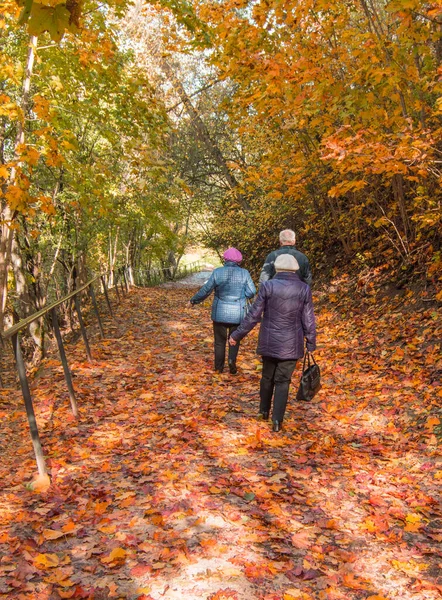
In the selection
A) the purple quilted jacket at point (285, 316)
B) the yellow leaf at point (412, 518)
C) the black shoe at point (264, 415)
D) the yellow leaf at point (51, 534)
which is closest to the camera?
the yellow leaf at point (51, 534)

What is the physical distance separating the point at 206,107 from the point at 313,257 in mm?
10133

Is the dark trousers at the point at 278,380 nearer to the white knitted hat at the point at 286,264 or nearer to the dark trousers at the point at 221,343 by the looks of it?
the white knitted hat at the point at 286,264

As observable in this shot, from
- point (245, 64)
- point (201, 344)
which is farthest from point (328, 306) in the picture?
point (245, 64)

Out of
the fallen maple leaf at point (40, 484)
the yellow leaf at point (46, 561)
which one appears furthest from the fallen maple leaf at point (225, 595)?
the fallen maple leaf at point (40, 484)

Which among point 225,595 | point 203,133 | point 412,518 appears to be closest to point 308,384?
point 412,518

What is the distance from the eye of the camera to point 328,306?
11.3 m

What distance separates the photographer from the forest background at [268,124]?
19.7 ft

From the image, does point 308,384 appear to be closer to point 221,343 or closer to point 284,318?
point 284,318

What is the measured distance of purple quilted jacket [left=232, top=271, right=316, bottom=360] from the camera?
16.8 ft

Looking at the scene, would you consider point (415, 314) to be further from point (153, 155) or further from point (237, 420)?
point (153, 155)

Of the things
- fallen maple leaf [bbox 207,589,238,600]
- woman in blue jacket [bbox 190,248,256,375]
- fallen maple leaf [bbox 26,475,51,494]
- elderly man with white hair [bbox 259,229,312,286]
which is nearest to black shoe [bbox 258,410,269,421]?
woman in blue jacket [bbox 190,248,256,375]

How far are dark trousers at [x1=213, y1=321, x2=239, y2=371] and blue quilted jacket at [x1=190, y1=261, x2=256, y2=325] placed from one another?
17 cm

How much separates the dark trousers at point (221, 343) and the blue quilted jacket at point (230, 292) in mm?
174

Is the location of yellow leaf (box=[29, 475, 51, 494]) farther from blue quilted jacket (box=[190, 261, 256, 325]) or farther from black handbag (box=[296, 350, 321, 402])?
blue quilted jacket (box=[190, 261, 256, 325])
